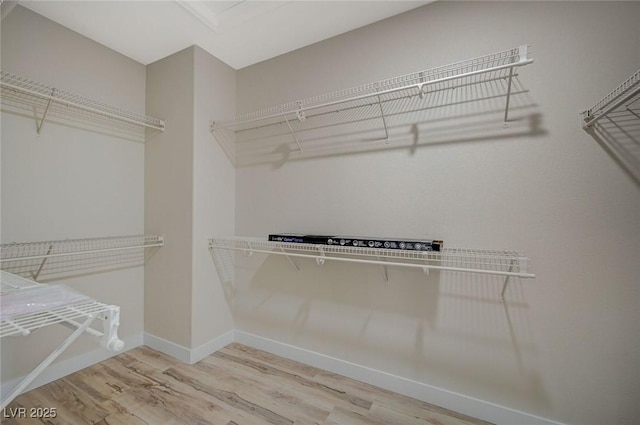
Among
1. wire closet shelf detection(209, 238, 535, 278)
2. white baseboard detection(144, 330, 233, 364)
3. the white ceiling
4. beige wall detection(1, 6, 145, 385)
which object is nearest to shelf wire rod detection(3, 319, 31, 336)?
wire closet shelf detection(209, 238, 535, 278)

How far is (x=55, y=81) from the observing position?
1.79 m

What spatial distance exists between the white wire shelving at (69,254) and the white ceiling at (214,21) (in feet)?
4.85

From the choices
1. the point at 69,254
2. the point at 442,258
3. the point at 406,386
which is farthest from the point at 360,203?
the point at 69,254

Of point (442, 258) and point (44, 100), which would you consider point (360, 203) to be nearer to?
point (442, 258)

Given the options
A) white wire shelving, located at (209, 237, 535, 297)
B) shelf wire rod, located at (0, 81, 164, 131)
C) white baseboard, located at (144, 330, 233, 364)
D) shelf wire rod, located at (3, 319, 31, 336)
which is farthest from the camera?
white baseboard, located at (144, 330, 233, 364)

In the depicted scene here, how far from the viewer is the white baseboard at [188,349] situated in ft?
6.50

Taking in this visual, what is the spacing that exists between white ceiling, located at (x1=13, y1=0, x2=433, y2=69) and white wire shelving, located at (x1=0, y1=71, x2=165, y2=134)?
49 centimetres

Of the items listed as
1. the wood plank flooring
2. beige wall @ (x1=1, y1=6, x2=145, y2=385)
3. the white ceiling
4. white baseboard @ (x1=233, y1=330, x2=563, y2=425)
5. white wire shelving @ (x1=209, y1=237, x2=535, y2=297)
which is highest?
the white ceiling

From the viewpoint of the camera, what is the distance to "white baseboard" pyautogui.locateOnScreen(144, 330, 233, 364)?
1.98 metres

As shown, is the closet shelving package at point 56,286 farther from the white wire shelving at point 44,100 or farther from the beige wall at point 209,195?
the white wire shelving at point 44,100

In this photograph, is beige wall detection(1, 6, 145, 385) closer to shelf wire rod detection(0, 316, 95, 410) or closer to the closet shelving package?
the closet shelving package

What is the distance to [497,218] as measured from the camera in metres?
1.45

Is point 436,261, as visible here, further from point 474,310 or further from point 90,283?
point 90,283

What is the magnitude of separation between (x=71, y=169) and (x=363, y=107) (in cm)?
207
